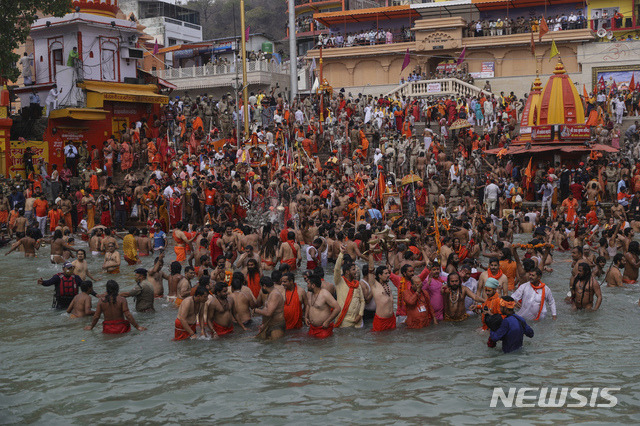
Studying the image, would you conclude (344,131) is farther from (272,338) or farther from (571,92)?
(272,338)

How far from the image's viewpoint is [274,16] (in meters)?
68.5

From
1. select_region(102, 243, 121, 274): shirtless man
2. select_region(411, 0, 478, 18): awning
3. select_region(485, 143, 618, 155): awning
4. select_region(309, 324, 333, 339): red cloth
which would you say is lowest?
select_region(309, 324, 333, 339): red cloth

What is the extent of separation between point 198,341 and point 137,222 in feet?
40.6

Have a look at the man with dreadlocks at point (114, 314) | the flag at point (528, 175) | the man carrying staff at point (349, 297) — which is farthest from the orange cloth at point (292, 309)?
the flag at point (528, 175)

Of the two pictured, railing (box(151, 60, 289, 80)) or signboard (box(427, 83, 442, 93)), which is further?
railing (box(151, 60, 289, 80))

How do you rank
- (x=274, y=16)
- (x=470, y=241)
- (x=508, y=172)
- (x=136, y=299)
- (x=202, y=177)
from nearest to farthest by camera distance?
(x=136, y=299) → (x=470, y=241) → (x=202, y=177) → (x=508, y=172) → (x=274, y=16)

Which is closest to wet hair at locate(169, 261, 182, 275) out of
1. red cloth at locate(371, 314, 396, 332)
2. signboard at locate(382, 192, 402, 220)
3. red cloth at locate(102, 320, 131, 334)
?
red cloth at locate(102, 320, 131, 334)

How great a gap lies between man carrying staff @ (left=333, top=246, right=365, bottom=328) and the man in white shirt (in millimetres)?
2312

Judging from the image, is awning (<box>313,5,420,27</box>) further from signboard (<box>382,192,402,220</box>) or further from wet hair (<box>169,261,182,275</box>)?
wet hair (<box>169,261,182,275</box>)

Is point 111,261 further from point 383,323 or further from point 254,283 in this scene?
point 383,323

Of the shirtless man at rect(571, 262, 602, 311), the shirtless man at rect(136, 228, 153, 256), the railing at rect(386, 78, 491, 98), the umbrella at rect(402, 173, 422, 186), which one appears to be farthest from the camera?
the railing at rect(386, 78, 491, 98)

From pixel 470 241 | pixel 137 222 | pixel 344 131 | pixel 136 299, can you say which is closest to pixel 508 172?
pixel 344 131

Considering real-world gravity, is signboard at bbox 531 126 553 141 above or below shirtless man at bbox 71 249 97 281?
above

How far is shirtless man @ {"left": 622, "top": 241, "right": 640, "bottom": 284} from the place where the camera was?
41.7 ft
